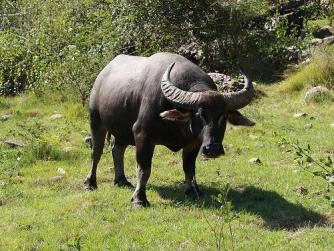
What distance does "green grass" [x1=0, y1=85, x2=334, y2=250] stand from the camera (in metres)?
5.70

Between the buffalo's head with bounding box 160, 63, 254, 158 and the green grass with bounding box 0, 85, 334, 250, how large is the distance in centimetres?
75

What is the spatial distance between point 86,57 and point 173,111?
718cm

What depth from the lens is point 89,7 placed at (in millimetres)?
15750

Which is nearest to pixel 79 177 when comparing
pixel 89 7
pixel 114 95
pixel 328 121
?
pixel 114 95

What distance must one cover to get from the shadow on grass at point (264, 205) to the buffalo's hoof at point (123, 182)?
1.08ft

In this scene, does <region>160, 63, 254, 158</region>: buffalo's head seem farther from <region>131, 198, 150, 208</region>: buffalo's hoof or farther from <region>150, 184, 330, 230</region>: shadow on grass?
<region>131, 198, 150, 208</region>: buffalo's hoof

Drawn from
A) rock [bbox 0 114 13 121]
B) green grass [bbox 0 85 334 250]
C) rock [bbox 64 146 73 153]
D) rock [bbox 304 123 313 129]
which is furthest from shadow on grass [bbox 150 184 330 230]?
→ rock [bbox 0 114 13 121]

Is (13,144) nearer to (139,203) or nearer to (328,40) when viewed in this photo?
(139,203)

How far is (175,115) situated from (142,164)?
0.93m

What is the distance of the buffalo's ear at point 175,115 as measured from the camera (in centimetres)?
646

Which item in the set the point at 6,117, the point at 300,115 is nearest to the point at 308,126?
the point at 300,115

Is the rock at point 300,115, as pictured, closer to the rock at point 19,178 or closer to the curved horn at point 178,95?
the curved horn at point 178,95

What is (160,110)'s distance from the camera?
6.83 meters

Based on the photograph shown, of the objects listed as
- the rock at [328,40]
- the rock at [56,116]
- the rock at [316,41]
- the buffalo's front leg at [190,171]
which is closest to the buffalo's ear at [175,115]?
the buffalo's front leg at [190,171]
